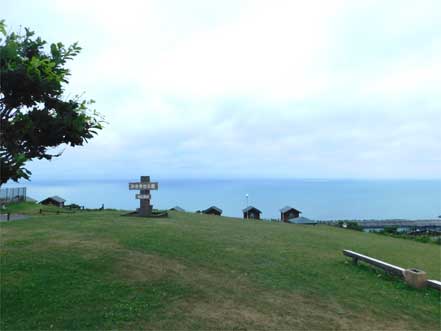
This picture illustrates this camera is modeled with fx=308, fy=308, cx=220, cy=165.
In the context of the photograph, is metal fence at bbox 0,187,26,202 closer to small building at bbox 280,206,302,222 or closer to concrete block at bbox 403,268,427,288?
small building at bbox 280,206,302,222

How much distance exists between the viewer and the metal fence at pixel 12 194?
2427 cm

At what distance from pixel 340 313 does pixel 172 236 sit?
6306 mm

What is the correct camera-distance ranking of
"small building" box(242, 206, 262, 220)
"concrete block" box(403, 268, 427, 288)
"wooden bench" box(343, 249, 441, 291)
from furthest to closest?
1. "small building" box(242, 206, 262, 220)
2. "concrete block" box(403, 268, 427, 288)
3. "wooden bench" box(343, 249, 441, 291)

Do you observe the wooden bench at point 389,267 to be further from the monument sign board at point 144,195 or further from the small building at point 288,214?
the small building at point 288,214

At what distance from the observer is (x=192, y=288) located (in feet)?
19.1

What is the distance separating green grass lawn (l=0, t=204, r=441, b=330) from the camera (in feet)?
15.4

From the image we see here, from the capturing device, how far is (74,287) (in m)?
5.64

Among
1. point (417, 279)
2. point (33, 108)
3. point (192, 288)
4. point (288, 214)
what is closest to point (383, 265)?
point (417, 279)

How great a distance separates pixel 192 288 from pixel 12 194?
26191 millimetres

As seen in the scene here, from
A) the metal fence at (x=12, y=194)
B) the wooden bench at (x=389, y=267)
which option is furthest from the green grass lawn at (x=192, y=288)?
the metal fence at (x=12, y=194)

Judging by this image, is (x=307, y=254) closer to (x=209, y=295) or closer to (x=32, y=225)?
(x=209, y=295)

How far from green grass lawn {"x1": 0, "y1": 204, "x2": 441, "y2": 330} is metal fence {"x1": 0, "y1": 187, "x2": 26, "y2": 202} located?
58.0 feet

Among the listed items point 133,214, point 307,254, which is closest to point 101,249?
point 307,254

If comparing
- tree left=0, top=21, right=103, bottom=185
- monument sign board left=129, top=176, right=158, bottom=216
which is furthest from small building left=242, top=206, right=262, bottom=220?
tree left=0, top=21, right=103, bottom=185
